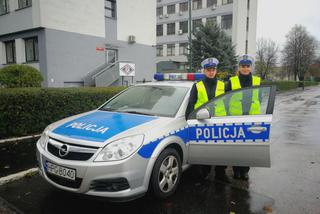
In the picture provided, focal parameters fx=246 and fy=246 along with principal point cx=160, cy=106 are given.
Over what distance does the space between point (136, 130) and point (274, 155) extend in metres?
3.78

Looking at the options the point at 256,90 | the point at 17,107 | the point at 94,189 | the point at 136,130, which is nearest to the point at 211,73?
the point at 256,90

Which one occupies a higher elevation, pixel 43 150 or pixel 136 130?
pixel 136 130

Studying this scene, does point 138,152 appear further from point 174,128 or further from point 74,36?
point 74,36

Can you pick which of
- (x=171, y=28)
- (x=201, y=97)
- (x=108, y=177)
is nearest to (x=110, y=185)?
(x=108, y=177)

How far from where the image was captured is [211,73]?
4094 millimetres

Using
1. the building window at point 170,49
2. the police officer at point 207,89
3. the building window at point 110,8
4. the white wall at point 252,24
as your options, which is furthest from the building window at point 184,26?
the police officer at point 207,89

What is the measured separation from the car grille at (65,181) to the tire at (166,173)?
88 centimetres

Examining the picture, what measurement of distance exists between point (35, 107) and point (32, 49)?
10580 mm

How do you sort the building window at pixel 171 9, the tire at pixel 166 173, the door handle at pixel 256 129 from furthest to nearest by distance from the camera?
the building window at pixel 171 9
the door handle at pixel 256 129
the tire at pixel 166 173

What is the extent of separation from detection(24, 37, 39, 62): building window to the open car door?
46.8ft

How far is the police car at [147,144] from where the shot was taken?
276 cm

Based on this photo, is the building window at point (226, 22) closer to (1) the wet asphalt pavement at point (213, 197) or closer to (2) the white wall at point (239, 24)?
(2) the white wall at point (239, 24)

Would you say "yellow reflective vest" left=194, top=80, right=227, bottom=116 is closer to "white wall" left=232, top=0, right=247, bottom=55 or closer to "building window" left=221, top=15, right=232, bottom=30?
"white wall" left=232, top=0, right=247, bottom=55

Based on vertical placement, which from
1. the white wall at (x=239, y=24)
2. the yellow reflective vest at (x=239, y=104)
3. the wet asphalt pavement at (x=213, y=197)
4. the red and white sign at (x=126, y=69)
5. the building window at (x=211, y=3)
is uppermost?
the building window at (x=211, y=3)
